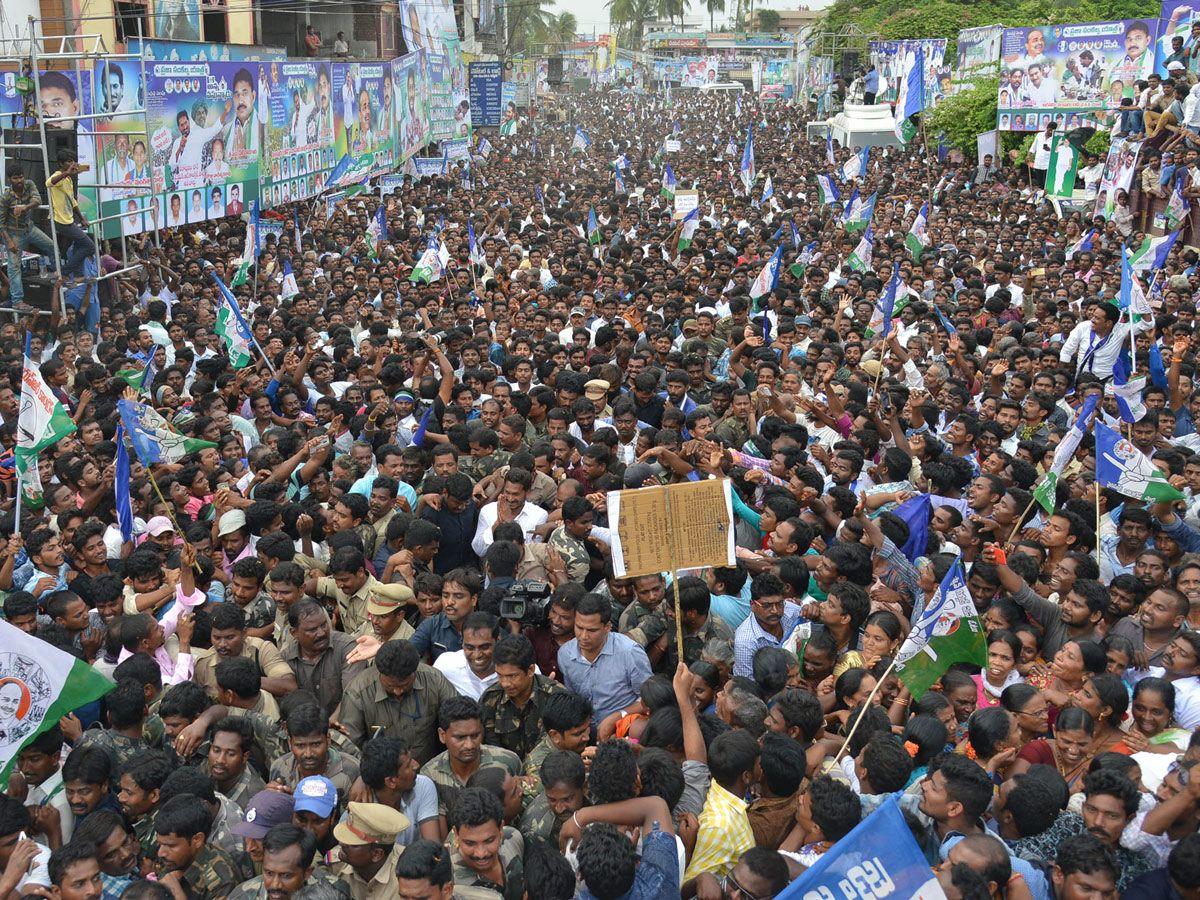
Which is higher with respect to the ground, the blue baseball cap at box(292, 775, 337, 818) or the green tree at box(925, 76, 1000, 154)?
the green tree at box(925, 76, 1000, 154)

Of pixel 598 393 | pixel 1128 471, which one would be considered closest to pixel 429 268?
pixel 598 393

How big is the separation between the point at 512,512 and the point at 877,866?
3787 millimetres

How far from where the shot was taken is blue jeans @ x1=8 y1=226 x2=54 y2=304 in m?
12.9

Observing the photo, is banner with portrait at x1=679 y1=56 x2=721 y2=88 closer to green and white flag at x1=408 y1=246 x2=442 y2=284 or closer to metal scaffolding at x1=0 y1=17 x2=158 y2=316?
metal scaffolding at x1=0 y1=17 x2=158 y2=316

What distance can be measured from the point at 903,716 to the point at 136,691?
10.1 feet

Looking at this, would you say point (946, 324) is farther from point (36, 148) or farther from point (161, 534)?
point (36, 148)

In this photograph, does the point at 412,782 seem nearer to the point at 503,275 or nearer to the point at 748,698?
the point at 748,698

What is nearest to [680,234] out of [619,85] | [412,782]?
[412,782]

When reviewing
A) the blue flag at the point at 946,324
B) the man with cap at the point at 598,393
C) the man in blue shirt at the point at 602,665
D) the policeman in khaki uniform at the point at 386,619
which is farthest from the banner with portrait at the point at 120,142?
the man in blue shirt at the point at 602,665

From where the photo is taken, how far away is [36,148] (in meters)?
13.4

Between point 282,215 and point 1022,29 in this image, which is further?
point 1022,29

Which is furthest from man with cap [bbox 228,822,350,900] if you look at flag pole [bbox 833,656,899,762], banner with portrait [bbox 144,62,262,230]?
banner with portrait [bbox 144,62,262,230]

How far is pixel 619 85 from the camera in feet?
301

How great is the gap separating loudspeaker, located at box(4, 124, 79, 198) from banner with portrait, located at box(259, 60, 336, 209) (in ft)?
20.3
